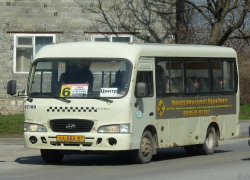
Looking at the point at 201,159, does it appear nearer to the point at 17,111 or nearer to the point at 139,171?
the point at 139,171

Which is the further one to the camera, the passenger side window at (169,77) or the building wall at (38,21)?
the building wall at (38,21)

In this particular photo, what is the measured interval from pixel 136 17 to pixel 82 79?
15.4 metres

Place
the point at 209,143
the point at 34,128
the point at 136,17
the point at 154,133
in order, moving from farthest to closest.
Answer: the point at 136,17
the point at 209,143
the point at 154,133
the point at 34,128

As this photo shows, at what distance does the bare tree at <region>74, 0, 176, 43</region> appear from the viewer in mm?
29469

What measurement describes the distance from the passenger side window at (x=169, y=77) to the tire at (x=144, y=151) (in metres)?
1.05

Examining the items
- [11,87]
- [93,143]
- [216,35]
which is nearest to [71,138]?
[93,143]

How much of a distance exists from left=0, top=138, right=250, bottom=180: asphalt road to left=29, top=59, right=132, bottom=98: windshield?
1408mm

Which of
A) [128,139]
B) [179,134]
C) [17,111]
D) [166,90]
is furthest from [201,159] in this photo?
[17,111]

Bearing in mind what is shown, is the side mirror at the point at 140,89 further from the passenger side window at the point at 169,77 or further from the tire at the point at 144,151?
the passenger side window at the point at 169,77

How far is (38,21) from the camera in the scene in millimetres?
29516

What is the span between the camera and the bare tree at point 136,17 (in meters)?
29.5

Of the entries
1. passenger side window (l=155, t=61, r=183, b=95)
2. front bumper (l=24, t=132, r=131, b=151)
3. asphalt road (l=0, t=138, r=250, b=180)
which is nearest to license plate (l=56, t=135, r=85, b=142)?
front bumper (l=24, t=132, r=131, b=151)

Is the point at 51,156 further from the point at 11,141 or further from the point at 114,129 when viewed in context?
the point at 11,141

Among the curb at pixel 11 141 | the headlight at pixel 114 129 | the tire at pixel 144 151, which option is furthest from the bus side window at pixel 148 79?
the curb at pixel 11 141
